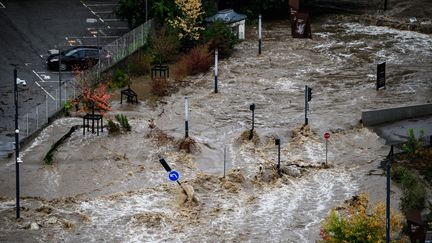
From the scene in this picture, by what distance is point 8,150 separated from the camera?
39281mm

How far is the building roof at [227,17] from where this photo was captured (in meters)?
56.4

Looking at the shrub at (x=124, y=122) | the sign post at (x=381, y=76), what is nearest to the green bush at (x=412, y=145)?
the sign post at (x=381, y=76)

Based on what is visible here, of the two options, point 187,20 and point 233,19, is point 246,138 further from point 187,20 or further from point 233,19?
point 233,19

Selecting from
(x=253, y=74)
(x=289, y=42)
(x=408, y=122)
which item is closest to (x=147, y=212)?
(x=408, y=122)

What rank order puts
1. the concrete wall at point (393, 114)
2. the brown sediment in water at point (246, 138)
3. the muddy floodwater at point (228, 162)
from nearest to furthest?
the muddy floodwater at point (228, 162) < the brown sediment in water at point (246, 138) < the concrete wall at point (393, 114)

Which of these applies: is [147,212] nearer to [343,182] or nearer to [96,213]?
[96,213]

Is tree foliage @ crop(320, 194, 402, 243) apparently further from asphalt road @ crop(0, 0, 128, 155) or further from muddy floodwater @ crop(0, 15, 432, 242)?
asphalt road @ crop(0, 0, 128, 155)

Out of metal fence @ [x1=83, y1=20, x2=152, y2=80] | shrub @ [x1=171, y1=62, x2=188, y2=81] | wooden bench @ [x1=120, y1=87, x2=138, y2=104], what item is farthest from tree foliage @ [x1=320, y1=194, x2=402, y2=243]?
shrub @ [x1=171, y1=62, x2=188, y2=81]

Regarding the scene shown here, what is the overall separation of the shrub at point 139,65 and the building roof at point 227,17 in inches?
256

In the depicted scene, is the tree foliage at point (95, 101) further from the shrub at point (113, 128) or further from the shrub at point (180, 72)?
the shrub at point (180, 72)

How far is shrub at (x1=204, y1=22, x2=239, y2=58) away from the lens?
53.3 meters

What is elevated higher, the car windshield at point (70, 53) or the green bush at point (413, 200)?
the car windshield at point (70, 53)

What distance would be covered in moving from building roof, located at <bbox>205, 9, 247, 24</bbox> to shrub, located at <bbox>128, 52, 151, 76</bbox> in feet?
21.4

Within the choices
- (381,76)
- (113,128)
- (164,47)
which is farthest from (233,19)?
(113,128)
